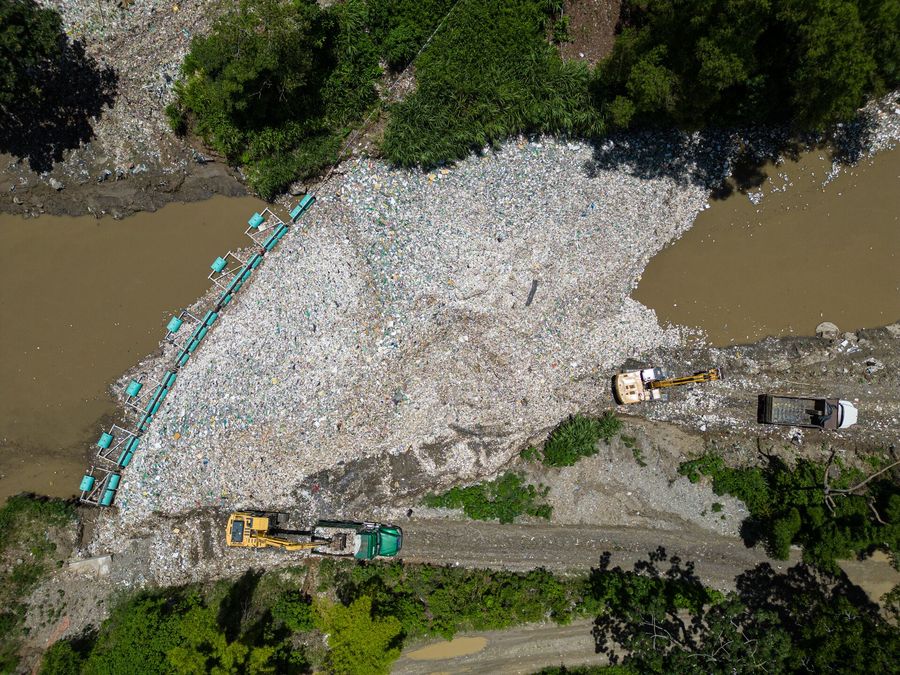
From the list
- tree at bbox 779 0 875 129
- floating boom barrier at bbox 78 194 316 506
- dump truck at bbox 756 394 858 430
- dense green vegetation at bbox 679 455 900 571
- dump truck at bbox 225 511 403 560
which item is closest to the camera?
tree at bbox 779 0 875 129

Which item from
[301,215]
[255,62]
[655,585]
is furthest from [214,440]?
[655,585]

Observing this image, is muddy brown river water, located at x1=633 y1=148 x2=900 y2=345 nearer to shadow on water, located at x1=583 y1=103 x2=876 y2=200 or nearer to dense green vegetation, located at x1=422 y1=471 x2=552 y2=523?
shadow on water, located at x1=583 y1=103 x2=876 y2=200

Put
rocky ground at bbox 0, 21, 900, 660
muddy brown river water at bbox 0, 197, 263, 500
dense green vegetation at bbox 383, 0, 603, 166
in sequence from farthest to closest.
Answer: muddy brown river water at bbox 0, 197, 263, 500 → rocky ground at bbox 0, 21, 900, 660 → dense green vegetation at bbox 383, 0, 603, 166

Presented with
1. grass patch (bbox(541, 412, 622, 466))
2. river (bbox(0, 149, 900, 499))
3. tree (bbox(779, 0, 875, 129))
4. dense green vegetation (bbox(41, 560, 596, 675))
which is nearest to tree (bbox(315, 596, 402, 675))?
dense green vegetation (bbox(41, 560, 596, 675))

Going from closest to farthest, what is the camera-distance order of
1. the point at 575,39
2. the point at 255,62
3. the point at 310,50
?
the point at 255,62
the point at 310,50
the point at 575,39

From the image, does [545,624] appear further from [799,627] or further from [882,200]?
[882,200]

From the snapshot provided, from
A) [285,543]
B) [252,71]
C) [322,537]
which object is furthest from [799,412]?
[252,71]

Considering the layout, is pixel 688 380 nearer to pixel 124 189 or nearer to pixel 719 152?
pixel 719 152
